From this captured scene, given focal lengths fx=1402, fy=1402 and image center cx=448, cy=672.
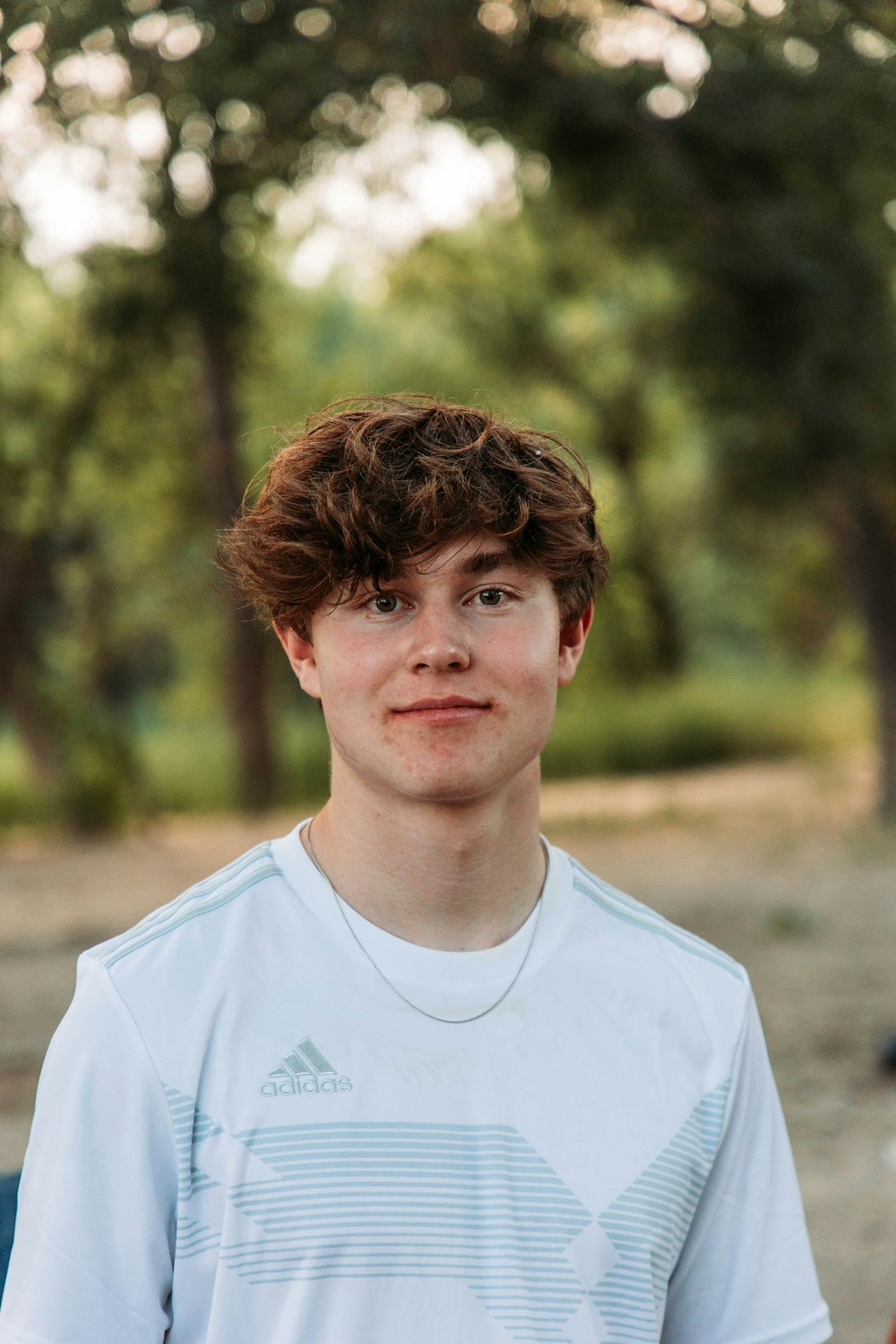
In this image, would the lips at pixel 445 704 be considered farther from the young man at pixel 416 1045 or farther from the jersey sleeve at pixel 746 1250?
the jersey sleeve at pixel 746 1250

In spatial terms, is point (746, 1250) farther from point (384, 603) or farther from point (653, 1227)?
point (384, 603)

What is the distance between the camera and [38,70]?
5.70 meters

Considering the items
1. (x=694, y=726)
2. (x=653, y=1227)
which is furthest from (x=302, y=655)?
(x=694, y=726)

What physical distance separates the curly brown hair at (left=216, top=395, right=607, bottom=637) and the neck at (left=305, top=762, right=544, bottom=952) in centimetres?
26

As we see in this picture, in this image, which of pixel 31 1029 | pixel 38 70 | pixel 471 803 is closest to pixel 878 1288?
pixel 471 803

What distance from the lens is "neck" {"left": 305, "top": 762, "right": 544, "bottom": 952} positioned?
158 cm

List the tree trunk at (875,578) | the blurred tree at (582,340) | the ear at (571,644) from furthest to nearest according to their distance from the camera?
the blurred tree at (582,340), the tree trunk at (875,578), the ear at (571,644)

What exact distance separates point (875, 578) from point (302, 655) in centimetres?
950

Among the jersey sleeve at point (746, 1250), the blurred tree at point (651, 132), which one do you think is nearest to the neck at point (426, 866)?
the jersey sleeve at point (746, 1250)

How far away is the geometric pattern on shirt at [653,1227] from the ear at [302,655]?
2.17 ft

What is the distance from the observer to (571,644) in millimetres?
1771

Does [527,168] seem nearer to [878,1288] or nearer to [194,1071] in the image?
[878,1288]

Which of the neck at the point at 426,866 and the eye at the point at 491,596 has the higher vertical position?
the eye at the point at 491,596

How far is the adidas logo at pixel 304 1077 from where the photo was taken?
1440 mm
